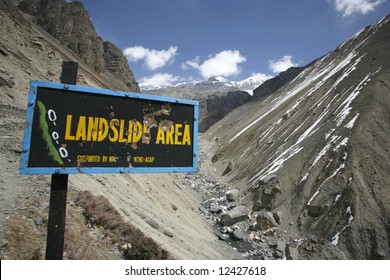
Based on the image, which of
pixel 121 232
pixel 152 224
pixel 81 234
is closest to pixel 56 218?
pixel 81 234

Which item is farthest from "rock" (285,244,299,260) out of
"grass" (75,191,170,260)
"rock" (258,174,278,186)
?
"rock" (258,174,278,186)

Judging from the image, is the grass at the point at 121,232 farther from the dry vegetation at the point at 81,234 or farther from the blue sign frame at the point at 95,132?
the blue sign frame at the point at 95,132

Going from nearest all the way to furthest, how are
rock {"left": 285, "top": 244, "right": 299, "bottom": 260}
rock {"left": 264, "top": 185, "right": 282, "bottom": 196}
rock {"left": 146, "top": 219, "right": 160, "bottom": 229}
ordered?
rock {"left": 146, "top": 219, "right": 160, "bottom": 229}, rock {"left": 285, "top": 244, "right": 299, "bottom": 260}, rock {"left": 264, "top": 185, "right": 282, "bottom": 196}

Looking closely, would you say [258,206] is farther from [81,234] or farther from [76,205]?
[81,234]

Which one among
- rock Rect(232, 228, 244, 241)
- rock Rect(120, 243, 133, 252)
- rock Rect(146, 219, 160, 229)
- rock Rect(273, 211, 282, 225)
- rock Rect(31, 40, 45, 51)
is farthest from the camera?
rock Rect(31, 40, 45, 51)

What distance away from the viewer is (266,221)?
17.0m

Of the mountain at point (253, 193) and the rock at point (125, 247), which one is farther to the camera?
the mountain at point (253, 193)

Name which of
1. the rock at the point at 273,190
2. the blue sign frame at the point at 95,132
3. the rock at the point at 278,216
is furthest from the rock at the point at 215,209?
the blue sign frame at the point at 95,132

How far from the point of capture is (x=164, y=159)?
14.2 feet

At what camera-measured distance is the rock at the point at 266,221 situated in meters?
16.9

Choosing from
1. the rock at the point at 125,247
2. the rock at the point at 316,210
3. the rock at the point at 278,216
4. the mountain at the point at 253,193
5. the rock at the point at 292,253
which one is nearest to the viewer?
the rock at the point at 125,247

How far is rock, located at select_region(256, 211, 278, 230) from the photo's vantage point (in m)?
16.9

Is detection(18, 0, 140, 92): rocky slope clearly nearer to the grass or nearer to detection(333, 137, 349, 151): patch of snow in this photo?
detection(333, 137, 349, 151): patch of snow
